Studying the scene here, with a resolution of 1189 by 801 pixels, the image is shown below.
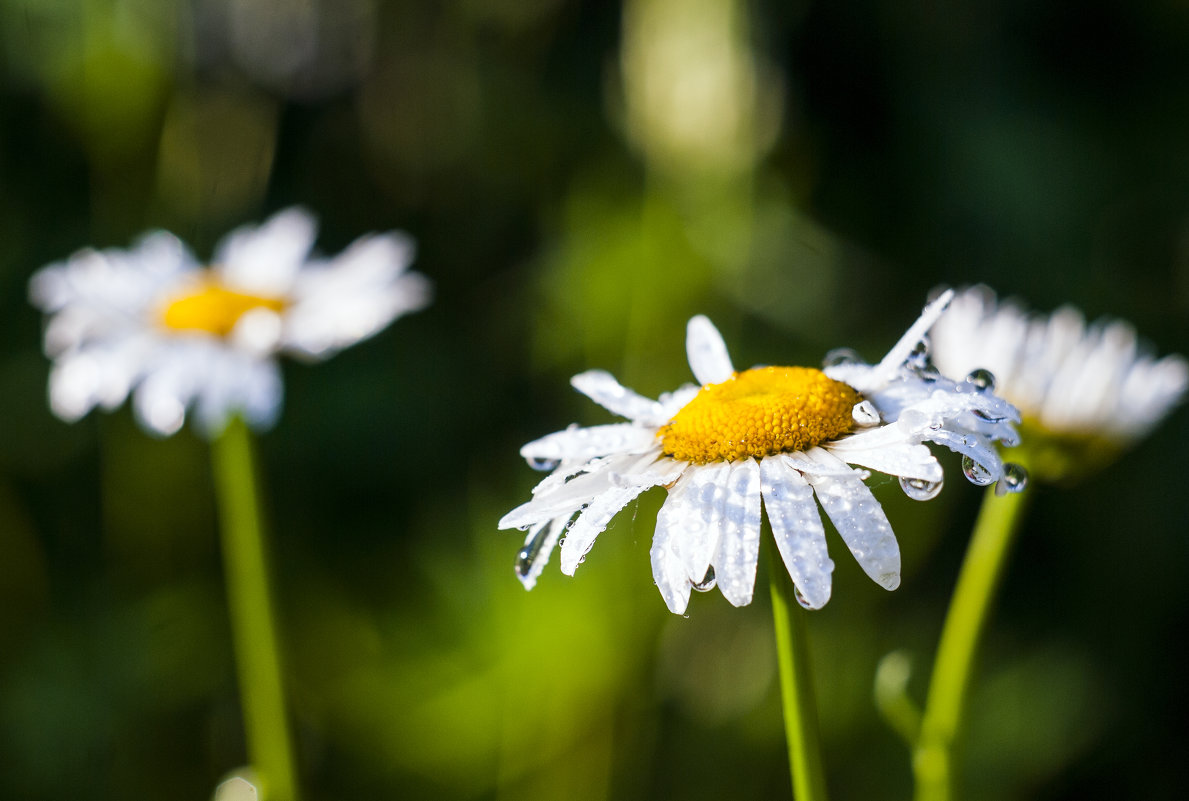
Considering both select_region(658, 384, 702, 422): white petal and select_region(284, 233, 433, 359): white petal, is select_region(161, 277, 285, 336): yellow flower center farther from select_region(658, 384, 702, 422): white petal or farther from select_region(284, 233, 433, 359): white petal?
select_region(658, 384, 702, 422): white petal

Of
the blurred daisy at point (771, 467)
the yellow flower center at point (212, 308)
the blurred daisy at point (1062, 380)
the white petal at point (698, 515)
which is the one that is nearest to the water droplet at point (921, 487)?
the blurred daisy at point (771, 467)

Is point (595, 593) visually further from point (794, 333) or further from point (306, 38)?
point (306, 38)

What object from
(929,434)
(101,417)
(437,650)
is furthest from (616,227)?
(929,434)

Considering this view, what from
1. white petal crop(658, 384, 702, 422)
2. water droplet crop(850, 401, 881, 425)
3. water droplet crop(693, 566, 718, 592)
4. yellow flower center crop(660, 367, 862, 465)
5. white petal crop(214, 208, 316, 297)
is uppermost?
white petal crop(214, 208, 316, 297)

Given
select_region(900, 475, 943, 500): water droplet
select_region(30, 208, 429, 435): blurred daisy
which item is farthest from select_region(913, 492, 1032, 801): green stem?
select_region(30, 208, 429, 435): blurred daisy

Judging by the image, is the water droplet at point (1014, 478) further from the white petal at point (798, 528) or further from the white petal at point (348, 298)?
the white petal at point (348, 298)

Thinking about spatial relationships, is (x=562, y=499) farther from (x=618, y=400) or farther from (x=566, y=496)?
(x=618, y=400)
